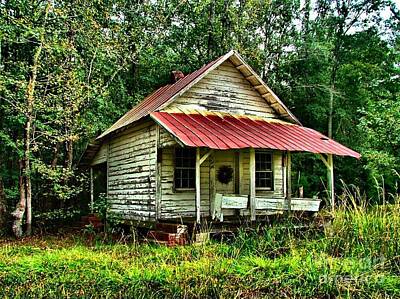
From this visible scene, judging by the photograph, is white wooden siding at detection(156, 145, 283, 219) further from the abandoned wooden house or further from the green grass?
the green grass

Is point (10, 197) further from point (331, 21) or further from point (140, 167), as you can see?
point (331, 21)

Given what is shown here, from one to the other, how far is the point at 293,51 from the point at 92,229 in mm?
15745

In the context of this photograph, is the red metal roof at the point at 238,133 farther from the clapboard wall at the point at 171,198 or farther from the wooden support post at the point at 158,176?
the clapboard wall at the point at 171,198

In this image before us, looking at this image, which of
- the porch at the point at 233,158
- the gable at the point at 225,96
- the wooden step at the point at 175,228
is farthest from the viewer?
the gable at the point at 225,96

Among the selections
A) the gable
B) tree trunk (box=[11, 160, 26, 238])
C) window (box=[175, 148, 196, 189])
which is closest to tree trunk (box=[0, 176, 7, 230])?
tree trunk (box=[11, 160, 26, 238])

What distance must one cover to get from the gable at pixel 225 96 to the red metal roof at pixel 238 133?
1.32 ft

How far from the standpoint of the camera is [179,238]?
10508mm

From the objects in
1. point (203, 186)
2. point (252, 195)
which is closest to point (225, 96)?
point (203, 186)

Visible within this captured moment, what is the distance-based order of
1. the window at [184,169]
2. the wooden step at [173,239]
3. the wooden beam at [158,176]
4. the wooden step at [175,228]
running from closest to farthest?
1. the wooden step at [173,239]
2. the wooden step at [175,228]
3. the wooden beam at [158,176]
4. the window at [184,169]

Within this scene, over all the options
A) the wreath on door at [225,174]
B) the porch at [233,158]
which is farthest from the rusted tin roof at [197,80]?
the wreath on door at [225,174]

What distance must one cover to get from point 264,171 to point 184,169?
9.52ft

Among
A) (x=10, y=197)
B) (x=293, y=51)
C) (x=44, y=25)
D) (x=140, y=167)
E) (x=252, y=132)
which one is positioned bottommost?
(x=10, y=197)

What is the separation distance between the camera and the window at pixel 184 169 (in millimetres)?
13094

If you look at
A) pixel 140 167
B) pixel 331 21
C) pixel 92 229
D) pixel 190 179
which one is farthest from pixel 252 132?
pixel 331 21
